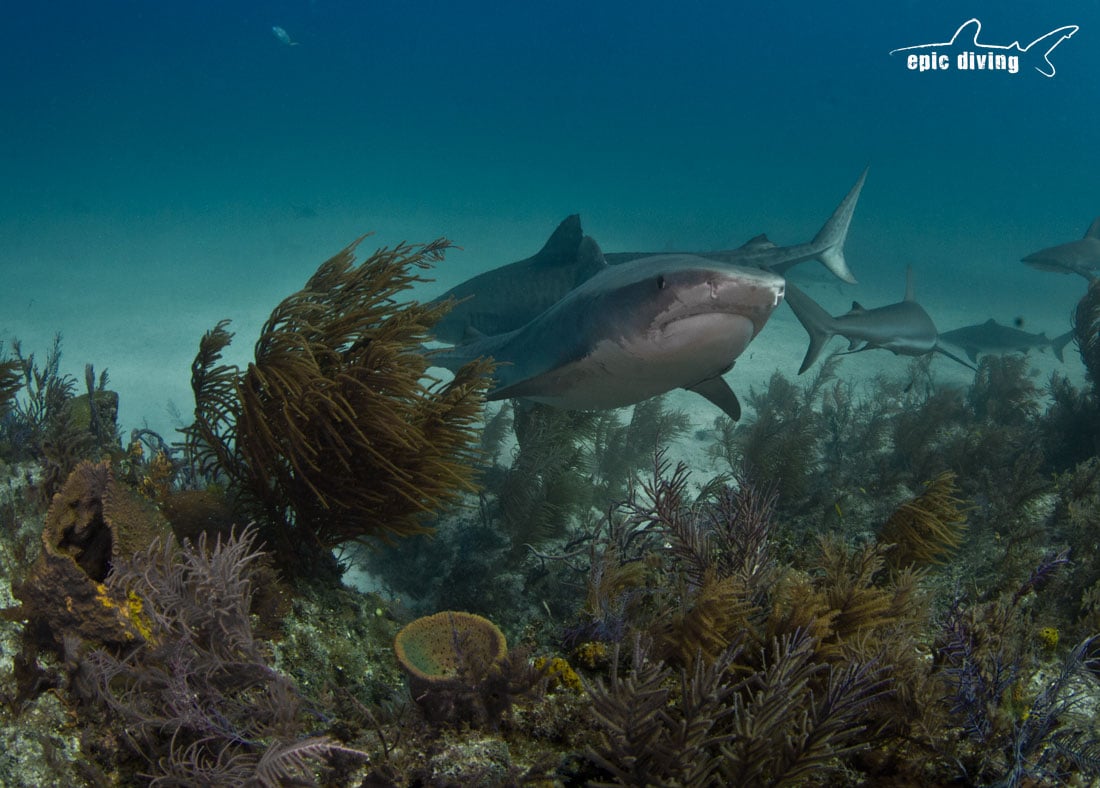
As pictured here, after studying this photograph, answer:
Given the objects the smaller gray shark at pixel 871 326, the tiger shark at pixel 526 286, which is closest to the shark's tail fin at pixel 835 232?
the smaller gray shark at pixel 871 326

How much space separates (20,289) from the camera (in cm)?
2833

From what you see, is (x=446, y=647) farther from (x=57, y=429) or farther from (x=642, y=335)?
(x=57, y=429)

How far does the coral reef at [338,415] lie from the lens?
3.45m

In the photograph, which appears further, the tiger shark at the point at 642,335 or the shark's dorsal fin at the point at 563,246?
the shark's dorsal fin at the point at 563,246

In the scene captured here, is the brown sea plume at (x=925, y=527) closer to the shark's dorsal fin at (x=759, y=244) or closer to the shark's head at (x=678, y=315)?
the shark's head at (x=678, y=315)

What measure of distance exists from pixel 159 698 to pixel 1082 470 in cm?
768

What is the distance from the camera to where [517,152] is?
437ft

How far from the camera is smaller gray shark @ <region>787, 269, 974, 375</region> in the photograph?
8.91 m

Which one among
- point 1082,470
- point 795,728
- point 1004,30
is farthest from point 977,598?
point 1004,30

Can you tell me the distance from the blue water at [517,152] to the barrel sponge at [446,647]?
49.9 feet

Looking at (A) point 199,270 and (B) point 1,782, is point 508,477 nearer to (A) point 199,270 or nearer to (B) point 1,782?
(B) point 1,782

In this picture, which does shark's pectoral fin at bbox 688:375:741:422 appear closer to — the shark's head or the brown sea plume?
the shark's head

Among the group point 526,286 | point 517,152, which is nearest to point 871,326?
point 526,286

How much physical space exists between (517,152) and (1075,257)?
5234 inches
